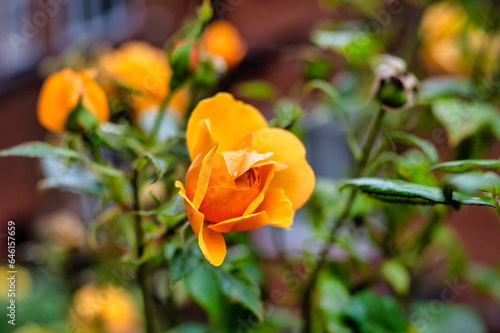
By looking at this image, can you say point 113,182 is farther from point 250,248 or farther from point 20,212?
point 20,212

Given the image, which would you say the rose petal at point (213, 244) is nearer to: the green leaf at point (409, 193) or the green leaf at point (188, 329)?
the green leaf at point (409, 193)

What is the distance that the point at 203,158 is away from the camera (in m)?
0.24

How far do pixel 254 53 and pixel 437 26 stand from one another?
1217mm

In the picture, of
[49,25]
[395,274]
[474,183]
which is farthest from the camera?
[49,25]

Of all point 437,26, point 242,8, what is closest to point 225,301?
point 437,26

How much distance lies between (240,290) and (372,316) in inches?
5.9

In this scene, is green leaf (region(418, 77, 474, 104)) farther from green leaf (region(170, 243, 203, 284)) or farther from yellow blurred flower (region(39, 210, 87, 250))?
yellow blurred flower (region(39, 210, 87, 250))

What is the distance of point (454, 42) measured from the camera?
0.67 metres

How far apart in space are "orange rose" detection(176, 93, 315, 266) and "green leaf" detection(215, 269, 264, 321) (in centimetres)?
6

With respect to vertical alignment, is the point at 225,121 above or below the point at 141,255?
above

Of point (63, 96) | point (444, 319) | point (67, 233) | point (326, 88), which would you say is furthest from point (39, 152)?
point (67, 233)

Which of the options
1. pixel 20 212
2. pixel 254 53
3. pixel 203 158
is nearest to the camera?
pixel 203 158

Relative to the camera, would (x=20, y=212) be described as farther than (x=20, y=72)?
No

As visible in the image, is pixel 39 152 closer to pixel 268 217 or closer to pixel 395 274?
pixel 268 217
